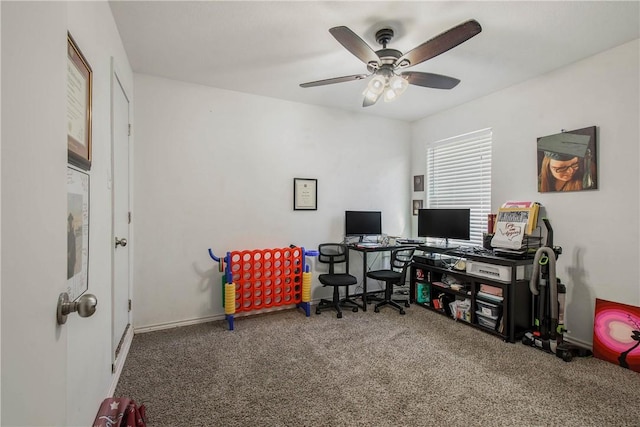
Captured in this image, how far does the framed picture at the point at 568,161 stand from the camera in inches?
104

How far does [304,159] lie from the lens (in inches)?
151

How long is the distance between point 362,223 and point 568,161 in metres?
2.25

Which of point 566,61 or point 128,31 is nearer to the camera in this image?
point 128,31

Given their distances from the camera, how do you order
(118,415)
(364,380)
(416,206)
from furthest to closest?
(416,206)
(364,380)
(118,415)

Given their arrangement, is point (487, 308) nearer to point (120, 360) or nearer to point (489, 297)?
point (489, 297)

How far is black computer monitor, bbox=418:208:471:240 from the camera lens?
3553 millimetres

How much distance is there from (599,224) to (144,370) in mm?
3989

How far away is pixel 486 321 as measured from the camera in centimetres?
303

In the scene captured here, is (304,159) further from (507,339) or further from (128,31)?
(507,339)

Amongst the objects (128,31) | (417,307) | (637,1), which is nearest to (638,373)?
(417,307)

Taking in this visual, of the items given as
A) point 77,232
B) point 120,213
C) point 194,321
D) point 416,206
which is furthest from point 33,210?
point 416,206

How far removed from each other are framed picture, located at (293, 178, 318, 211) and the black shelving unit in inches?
60.2

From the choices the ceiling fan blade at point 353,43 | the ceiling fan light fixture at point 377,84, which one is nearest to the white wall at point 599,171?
the ceiling fan light fixture at point 377,84

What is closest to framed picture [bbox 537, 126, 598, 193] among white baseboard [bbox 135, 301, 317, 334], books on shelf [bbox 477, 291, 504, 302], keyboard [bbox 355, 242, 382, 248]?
books on shelf [bbox 477, 291, 504, 302]
